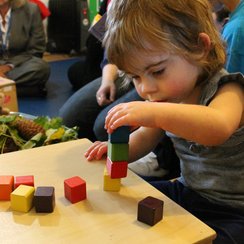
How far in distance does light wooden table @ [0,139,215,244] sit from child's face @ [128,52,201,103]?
176 millimetres

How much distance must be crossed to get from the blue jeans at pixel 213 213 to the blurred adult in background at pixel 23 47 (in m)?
1.98

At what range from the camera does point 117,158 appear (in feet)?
2.23

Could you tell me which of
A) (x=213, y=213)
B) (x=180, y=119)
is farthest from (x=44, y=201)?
(x=213, y=213)

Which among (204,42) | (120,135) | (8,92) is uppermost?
(204,42)

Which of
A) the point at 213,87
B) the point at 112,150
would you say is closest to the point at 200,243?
the point at 112,150

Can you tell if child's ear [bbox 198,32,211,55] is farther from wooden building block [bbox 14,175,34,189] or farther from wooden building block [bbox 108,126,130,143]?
wooden building block [bbox 14,175,34,189]

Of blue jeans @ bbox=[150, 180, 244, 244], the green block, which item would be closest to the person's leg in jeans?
blue jeans @ bbox=[150, 180, 244, 244]

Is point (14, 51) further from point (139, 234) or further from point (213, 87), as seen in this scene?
point (139, 234)

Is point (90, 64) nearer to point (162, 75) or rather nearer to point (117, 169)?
point (162, 75)

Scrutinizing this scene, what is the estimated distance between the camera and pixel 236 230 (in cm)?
76

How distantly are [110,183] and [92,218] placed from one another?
9 cm

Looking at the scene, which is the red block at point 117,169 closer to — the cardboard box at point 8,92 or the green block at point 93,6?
the cardboard box at point 8,92

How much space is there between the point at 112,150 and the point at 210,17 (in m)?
0.36

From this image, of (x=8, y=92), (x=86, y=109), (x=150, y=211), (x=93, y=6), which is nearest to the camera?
(x=150, y=211)
